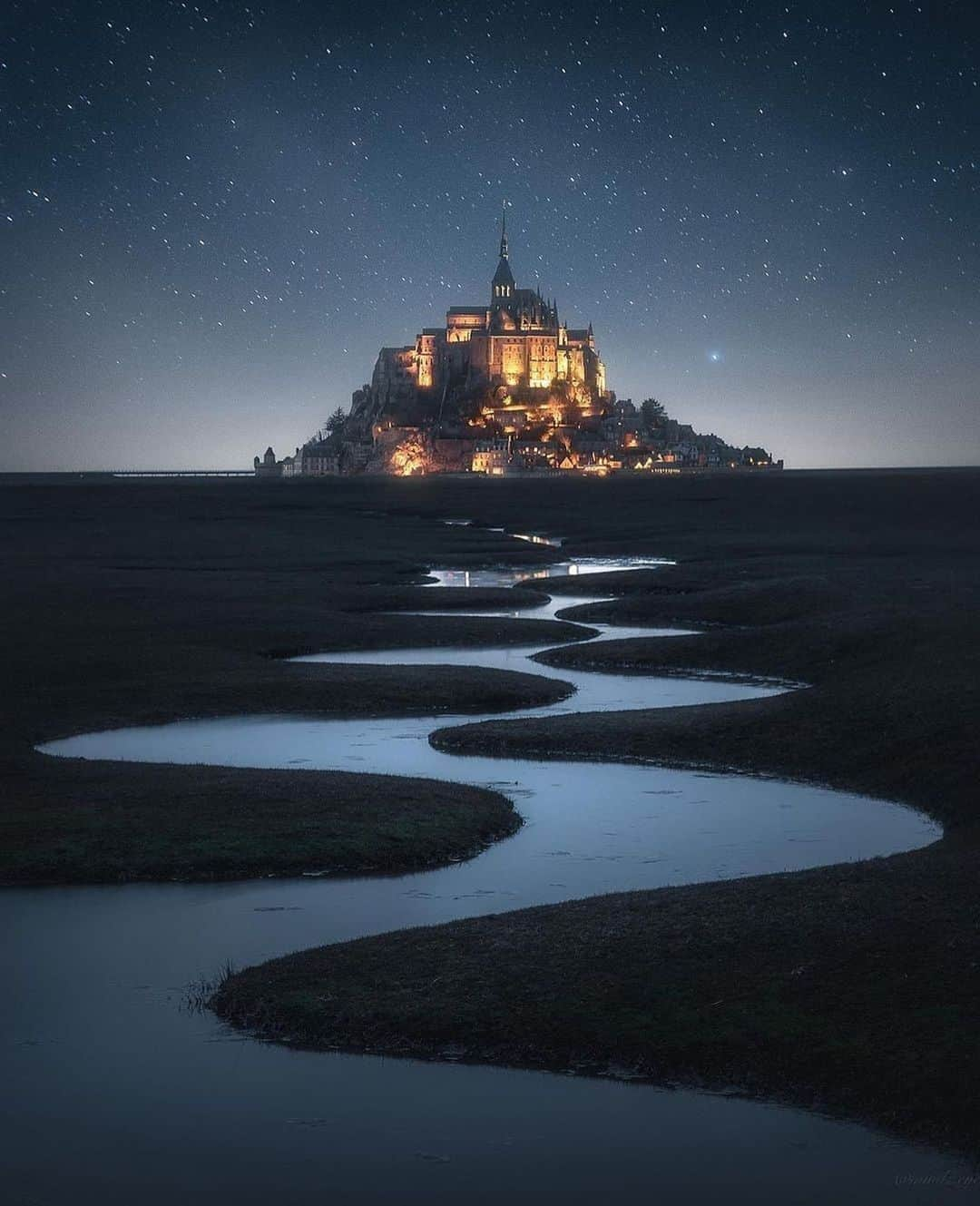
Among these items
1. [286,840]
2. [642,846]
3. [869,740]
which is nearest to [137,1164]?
[286,840]

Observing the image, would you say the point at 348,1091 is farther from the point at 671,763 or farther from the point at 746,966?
the point at 671,763

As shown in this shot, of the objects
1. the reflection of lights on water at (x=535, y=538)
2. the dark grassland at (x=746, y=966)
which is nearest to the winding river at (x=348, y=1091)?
the dark grassland at (x=746, y=966)

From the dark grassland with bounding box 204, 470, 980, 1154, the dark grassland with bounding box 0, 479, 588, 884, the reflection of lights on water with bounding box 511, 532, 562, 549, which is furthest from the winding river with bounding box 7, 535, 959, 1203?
the reflection of lights on water with bounding box 511, 532, 562, 549

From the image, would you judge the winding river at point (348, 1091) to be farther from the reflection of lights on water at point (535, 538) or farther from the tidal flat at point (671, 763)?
the reflection of lights on water at point (535, 538)

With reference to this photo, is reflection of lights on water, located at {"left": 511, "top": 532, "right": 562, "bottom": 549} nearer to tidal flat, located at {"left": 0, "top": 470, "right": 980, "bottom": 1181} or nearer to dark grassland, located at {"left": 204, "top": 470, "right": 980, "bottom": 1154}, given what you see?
tidal flat, located at {"left": 0, "top": 470, "right": 980, "bottom": 1181}

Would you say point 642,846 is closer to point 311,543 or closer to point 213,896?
point 213,896
